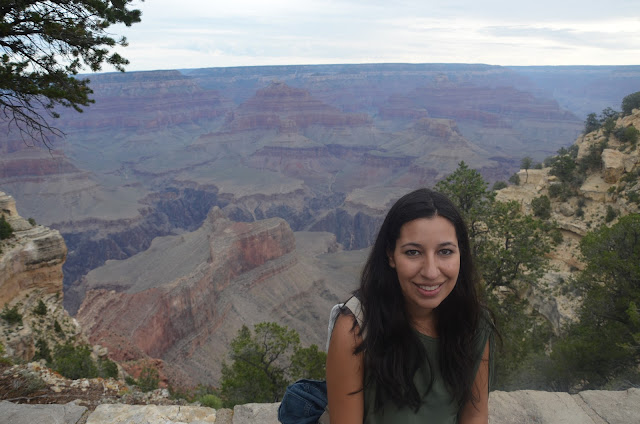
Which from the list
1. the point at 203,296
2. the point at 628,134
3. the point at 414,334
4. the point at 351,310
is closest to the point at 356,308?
the point at 351,310

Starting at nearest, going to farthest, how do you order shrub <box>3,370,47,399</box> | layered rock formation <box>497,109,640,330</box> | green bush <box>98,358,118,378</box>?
shrub <box>3,370,47,399</box> → green bush <box>98,358,118,378</box> → layered rock formation <box>497,109,640,330</box>

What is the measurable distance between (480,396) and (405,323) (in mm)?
775

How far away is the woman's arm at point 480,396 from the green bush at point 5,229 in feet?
66.5

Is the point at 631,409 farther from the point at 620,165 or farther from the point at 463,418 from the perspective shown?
the point at 620,165

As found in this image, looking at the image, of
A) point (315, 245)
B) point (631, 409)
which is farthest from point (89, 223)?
point (631, 409)

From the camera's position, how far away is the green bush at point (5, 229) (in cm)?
1676

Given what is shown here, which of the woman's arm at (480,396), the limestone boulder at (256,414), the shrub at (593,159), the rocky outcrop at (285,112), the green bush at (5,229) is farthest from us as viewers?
the rocky outcrop at (285,112)

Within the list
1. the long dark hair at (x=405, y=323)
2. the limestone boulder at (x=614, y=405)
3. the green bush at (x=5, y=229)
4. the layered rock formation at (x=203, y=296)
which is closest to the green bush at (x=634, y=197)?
the limestone boulder at (x=614, y=405)

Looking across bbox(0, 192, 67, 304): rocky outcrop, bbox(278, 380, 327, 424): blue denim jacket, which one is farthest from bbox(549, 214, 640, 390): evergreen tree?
bbox(0, 192, 67, 304): rocky outcrop

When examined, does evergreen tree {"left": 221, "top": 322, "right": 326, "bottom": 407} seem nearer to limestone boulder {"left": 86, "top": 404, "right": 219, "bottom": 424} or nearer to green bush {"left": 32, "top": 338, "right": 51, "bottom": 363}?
green bush {"left": 32, "top": 338, "right": 51, "bottom": 363}

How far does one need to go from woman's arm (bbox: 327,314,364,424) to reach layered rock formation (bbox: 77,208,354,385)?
18.6m

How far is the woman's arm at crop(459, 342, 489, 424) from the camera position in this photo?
100 inches

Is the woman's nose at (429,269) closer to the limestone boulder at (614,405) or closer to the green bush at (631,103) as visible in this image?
the limestone boulder at (614,405)

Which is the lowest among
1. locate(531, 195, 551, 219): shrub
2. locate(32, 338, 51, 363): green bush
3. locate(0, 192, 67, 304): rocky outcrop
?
locate(32, 338, 51, 363): green bush
